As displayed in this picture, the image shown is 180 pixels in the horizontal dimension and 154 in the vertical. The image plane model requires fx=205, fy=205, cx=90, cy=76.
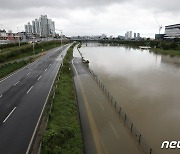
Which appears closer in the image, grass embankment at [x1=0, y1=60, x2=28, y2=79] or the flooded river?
the flooded river

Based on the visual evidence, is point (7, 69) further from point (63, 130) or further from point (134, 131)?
point (134, 131)

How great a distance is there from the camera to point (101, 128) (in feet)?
85.9

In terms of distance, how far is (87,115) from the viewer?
98.2 feet

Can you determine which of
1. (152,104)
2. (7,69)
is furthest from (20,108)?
(7,69)

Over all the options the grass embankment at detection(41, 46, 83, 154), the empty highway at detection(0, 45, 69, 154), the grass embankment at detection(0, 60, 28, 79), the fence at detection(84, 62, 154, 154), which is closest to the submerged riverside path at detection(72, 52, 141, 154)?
the fence at detection(84, 62, 154, 154)

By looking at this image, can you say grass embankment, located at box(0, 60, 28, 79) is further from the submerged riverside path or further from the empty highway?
the submerged riverside path

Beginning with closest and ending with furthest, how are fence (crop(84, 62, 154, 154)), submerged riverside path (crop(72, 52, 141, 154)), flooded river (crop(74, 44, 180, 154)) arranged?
1. submerged riverside path (crop(72, 52, 141, 154))
2. fence (crop(84, 62, 154, 154))
3. flooded river (crop(74, 44, 180, 154))

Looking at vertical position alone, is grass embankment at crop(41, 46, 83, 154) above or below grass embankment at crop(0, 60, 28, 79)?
below

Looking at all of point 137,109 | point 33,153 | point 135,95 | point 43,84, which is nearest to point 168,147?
point 137,109

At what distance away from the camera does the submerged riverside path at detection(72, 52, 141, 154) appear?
21.8 metres

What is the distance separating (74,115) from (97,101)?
8207 millimetres

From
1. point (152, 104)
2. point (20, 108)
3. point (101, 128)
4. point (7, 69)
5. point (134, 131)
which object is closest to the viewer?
point (134, 131)

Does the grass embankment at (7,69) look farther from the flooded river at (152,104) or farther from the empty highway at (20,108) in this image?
the flooded river at (152,104)

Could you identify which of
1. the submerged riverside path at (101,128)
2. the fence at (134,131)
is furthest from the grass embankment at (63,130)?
the fence at (134,131)
